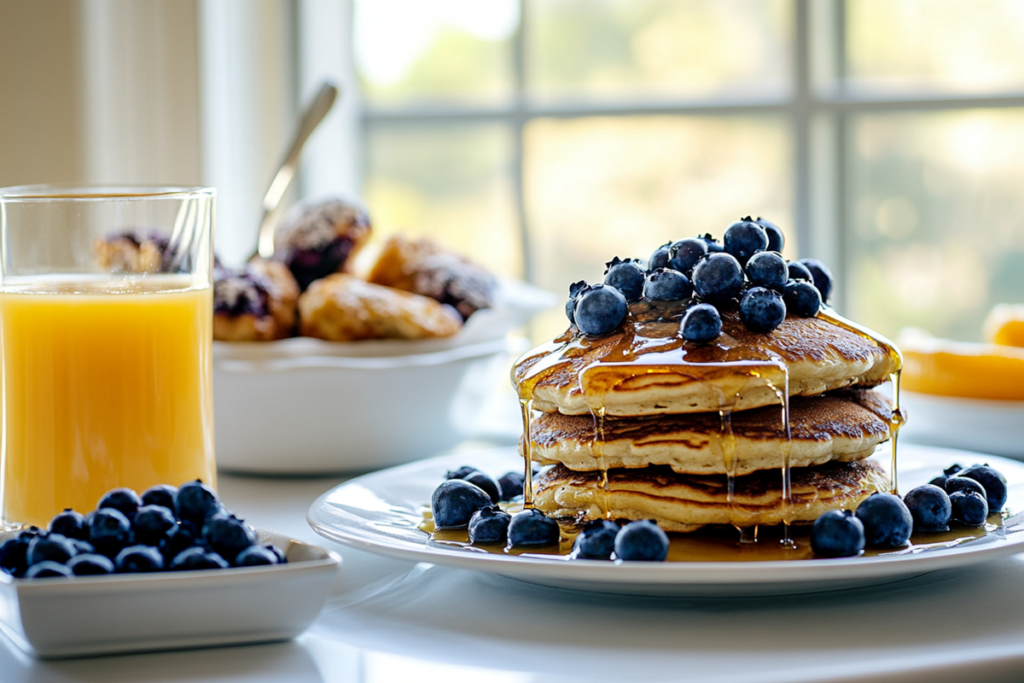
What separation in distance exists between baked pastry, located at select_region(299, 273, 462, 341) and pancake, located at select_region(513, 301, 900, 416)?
0.43 m

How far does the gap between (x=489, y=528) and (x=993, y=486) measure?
1.59ft

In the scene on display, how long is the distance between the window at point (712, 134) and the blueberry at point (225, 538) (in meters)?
2.15

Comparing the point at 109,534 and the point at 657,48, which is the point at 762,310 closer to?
the point at 109,534

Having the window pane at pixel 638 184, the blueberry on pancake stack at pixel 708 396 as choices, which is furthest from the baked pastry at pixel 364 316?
the window pane at pixel 638 184

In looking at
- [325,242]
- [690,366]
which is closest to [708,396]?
[690,366]

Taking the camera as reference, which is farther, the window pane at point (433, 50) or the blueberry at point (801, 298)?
the window pane at point (433, 50)

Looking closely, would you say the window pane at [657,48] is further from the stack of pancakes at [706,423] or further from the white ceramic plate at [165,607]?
the white ceramic plate at [165,607]

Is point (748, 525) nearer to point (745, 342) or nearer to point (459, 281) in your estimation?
point (745, 342)

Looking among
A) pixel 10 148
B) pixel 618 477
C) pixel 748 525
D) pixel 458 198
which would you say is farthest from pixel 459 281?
pixel 458 198

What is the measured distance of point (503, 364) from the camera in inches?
65.6

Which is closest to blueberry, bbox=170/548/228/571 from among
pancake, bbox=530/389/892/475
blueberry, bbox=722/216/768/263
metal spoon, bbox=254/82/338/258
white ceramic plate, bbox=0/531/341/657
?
white ceramic plate, bbox=0/531/341/657

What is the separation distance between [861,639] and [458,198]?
2344 mm

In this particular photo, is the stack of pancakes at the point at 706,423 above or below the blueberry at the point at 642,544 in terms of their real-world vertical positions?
above

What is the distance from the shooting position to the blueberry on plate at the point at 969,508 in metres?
1.03
